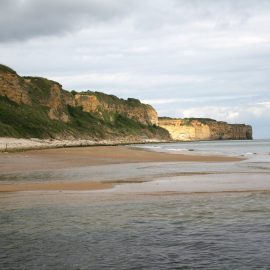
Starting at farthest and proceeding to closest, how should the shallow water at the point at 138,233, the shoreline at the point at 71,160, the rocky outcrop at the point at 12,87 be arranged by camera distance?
the rocky outcrop at the point at 12,87 < the shoreline at the point at 71,160 < the shallow water at the point at 138,233

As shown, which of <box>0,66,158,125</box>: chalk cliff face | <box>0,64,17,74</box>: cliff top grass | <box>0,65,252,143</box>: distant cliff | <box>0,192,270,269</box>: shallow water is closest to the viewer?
<box>0,192,270,269</box>: shallow water

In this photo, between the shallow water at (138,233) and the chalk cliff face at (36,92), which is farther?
the chalk cliff face at (36,92)

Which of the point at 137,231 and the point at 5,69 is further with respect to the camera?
the point at 5,69

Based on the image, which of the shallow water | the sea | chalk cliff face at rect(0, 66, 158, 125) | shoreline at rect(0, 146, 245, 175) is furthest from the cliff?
the shallow water

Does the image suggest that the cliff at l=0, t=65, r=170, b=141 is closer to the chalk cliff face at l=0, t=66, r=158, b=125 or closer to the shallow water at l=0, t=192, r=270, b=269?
the chalk cliff face at l=0, t=66, r=158, b=125

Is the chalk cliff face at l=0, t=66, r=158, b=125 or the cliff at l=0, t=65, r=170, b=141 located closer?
the cliff at l=0, t=65, r=170, b=141

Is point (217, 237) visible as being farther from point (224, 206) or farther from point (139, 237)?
point (224, 206)

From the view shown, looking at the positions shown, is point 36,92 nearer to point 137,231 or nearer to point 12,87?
point 12,87

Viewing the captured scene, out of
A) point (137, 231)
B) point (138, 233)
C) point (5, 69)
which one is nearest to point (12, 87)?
point (5, 69)

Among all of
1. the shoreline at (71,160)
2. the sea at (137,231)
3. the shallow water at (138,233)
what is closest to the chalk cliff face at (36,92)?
the shoreline at (71,160)

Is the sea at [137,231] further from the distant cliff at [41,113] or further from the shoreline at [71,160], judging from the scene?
the distant cliff at [41,113]

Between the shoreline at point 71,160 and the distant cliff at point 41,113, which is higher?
the distant cliff at point 41,113

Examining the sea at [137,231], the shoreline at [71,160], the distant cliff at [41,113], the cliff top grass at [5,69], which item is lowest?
the shoreline at [71,160]

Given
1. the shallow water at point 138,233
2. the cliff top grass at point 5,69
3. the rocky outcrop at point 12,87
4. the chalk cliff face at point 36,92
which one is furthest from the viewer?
the chalk cliff face at point 36,92
